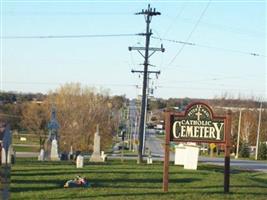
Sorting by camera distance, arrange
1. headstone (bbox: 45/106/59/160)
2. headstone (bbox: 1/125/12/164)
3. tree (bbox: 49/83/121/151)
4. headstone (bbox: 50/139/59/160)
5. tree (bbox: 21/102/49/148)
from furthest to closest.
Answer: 1. tree (bbox: 21/102/49/148)
2. tree (bbox: 49/83/121/151)
3. headstone (bbox: 45/106/59/160)
4. headstone (bbox: 50/139/59/160)
5. headstone (bbox: 1/125/12/164)

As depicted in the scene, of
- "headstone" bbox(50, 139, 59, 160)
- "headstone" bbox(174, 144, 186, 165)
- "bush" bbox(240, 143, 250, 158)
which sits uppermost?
"headstone" bbox(174, 144, 186, 165)

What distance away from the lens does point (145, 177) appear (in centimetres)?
2181

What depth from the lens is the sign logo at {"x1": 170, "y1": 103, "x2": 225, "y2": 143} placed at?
1734 centimetres

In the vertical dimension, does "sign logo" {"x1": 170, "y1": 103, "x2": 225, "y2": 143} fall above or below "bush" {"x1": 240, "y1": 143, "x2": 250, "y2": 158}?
above

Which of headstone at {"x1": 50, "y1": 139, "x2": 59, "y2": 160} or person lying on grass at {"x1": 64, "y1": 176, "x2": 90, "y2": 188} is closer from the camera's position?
person lying on grass at {"x1": 64, "y1": 176, "x2": 90, "y2": 188}

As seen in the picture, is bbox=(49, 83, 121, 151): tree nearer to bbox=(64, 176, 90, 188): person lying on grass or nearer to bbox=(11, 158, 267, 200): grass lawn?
bbox=(11, 158, 267, 200): grass lawn

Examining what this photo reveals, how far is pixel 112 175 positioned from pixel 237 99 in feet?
350

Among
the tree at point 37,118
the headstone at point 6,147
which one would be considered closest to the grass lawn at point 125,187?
the headstone at point 6,147

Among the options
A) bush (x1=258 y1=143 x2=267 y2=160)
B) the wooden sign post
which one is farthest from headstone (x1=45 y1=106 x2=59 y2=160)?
bush (x1=258 y1=143 x2=267 y2=160)

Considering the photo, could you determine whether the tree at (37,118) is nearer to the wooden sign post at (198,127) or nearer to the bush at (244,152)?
the bush at (244,152)

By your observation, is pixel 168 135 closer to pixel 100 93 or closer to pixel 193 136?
pixel 193 136

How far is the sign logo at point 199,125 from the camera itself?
56.9 feet

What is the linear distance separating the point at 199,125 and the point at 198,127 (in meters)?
0.06

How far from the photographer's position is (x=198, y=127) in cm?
1733
